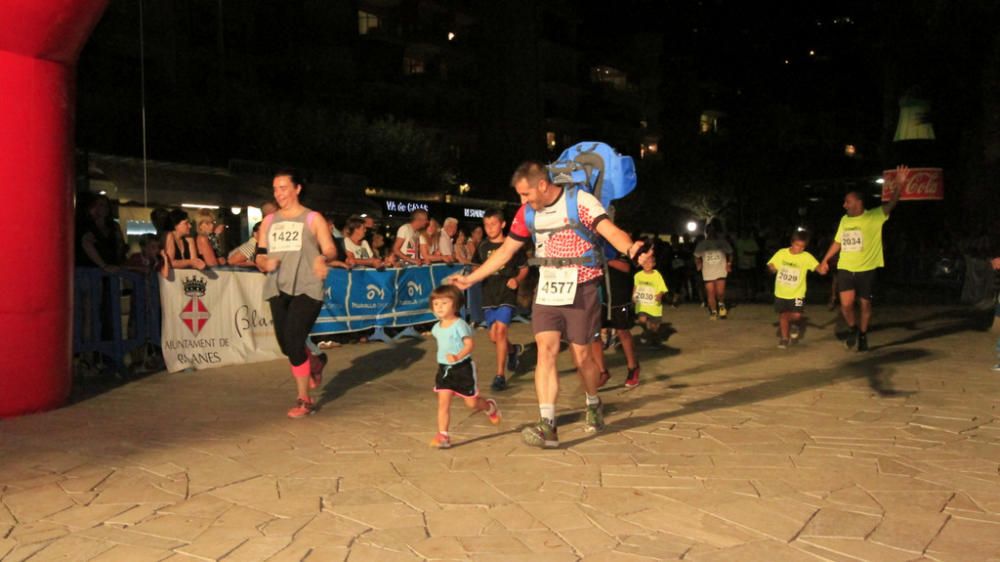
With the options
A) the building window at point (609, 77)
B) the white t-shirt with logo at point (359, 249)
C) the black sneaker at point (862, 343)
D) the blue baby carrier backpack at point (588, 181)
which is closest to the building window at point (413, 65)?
the building window at point (609, 77)

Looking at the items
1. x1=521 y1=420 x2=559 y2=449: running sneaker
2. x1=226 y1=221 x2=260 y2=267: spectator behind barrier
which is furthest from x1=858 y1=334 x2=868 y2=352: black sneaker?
x1=226 y1=221 x2=260 y2=267: spectator behind barrier

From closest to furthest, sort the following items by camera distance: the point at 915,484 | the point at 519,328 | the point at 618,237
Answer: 1. the point at 915,484
2. the point at 618,237
3. the point at 519,328

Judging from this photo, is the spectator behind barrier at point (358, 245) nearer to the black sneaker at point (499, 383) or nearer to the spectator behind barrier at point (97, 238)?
the spectator behind barrier at point (97, 238)

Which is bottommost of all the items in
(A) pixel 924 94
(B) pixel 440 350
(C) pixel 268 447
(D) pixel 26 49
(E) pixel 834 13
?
(C) pixel 268 447

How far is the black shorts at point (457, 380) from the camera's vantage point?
20.7ft

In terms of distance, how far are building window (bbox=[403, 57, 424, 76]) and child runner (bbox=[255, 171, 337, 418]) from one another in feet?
176

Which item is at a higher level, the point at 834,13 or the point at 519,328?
the point at 834,13

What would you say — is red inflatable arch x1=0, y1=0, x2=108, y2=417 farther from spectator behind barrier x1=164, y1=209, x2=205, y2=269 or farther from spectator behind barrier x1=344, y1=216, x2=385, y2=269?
spectator behind barrier x1=344, y1=216, x2=385, y2=269

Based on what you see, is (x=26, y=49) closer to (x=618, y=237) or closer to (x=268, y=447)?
(x=268, y=447)

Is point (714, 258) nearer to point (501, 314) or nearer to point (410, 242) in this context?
point (410, 242)

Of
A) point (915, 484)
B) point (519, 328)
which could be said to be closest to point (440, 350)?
point (915, 484)

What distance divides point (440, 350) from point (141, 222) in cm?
2571

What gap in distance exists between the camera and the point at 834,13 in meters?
55.6

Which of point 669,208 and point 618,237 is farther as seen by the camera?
point 669,208
